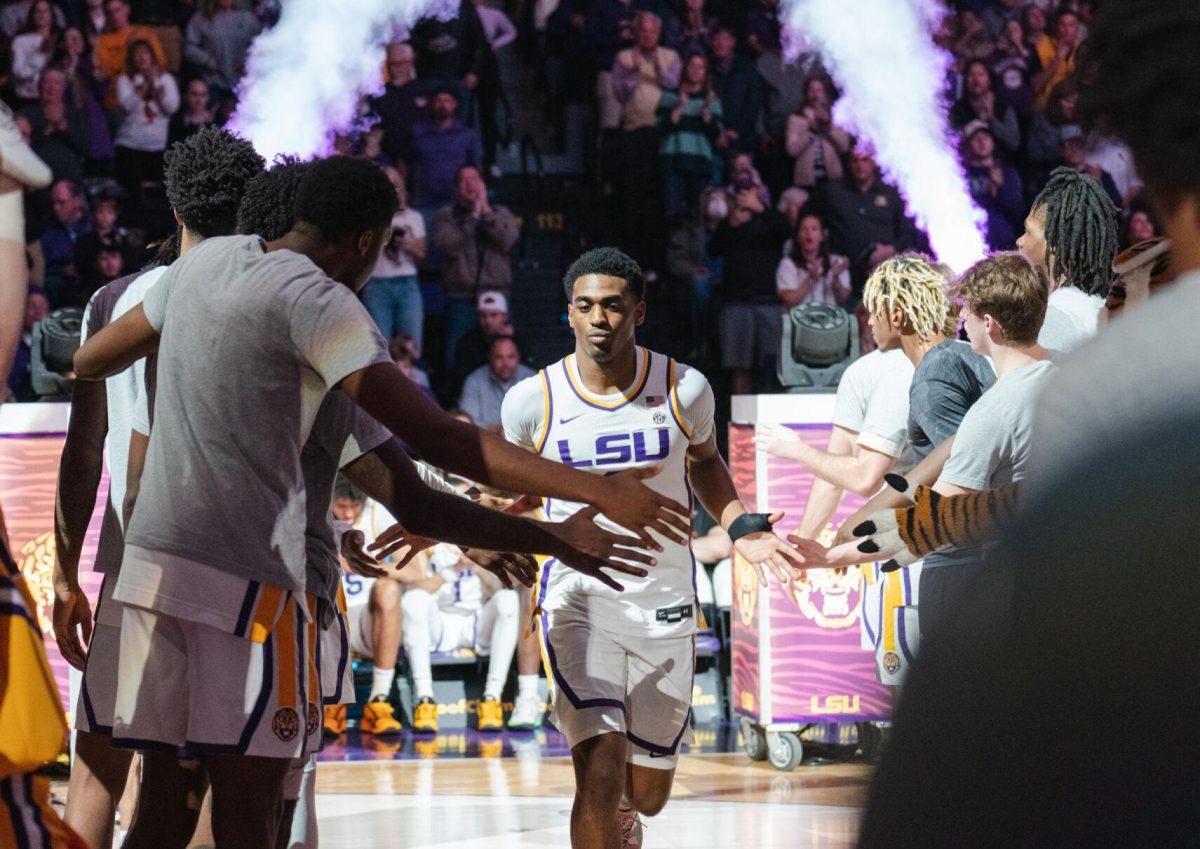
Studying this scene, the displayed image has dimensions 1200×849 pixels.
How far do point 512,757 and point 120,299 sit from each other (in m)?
4.92

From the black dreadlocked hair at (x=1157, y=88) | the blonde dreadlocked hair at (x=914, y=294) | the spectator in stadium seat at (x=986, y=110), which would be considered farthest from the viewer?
the spectator in stadium seat at (x=986, y=110)

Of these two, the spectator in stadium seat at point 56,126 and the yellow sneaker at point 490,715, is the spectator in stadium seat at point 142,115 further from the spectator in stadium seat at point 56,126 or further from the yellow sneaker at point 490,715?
the yellow sneaker at point 490,715

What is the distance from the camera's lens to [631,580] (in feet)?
16.5

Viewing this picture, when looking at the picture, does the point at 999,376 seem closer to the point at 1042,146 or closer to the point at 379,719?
the point at 379,719

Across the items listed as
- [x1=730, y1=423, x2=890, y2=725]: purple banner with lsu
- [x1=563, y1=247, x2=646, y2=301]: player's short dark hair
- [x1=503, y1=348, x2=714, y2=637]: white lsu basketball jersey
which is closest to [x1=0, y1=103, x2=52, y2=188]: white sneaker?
[x1=503, y1=348, x2=714, y2=637]: white lsu basketball jersey

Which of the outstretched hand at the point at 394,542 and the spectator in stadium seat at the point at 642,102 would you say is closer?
the outstretched hand at the point at 394,542

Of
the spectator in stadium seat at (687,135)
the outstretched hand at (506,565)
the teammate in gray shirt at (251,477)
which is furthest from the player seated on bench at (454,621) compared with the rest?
the teammate in gray shirt at (251,477)

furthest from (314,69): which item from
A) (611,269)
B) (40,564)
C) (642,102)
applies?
(611,269)

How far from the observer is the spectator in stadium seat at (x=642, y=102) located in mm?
11766

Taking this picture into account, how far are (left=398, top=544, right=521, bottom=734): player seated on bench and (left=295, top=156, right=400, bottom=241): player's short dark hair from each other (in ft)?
20.2

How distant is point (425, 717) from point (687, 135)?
4.88 metres

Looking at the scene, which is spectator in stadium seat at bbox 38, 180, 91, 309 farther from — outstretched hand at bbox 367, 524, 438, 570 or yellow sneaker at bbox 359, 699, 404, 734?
outstretched hand at bbox 367, 524, 438, 570

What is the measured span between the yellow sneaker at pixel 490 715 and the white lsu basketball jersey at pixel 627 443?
4.34 metres

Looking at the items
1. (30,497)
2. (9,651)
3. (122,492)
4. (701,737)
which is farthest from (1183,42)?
(701,737)
